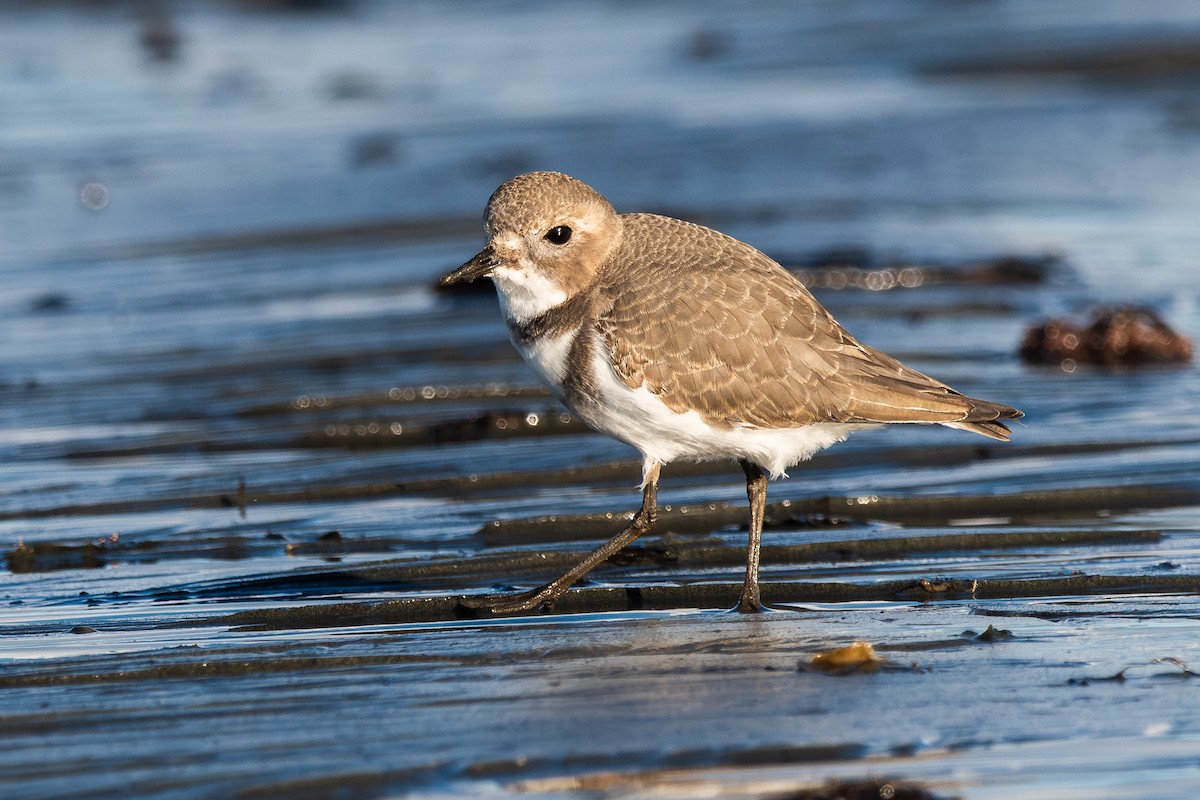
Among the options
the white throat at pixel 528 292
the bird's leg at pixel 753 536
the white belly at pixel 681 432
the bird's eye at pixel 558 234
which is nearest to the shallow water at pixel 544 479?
the bird's leg at pixel 753 536

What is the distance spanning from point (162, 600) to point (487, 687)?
149 centimetres

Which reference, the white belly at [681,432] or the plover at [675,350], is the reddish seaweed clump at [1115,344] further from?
the white belly at [681,432]

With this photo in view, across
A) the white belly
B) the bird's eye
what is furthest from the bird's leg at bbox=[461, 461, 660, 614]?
the bird's eye

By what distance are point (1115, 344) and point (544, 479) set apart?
2.97 m

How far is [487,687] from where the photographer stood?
4.24 m

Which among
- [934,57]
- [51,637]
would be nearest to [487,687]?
[51,637]

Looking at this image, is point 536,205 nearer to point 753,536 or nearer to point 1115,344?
point 753,536

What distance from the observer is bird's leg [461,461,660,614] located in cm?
507

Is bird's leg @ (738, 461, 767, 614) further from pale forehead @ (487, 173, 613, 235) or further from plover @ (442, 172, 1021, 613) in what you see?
pale forehead @ (487, 173, 613, 235)

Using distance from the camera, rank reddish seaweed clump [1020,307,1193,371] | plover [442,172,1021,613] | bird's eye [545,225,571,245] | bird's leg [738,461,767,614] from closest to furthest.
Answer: bird's leg [738,461,767,614] < plover [442,172,1021,613] < bird's eye [545,225,571,245] < reddish seaweed clump [1020,307,1193,371]

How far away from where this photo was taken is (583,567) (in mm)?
5223

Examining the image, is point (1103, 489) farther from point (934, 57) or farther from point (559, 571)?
point (934, 57)

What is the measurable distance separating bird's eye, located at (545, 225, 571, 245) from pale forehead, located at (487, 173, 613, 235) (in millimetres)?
21

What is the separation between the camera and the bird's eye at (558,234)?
17.3ft
